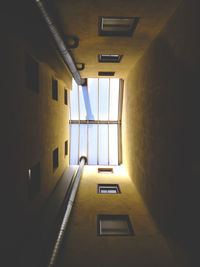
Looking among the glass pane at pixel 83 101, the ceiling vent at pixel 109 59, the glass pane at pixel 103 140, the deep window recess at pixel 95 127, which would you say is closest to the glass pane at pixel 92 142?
the deep window recess at pixel 95 127

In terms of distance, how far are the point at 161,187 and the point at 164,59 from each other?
16.6 ft

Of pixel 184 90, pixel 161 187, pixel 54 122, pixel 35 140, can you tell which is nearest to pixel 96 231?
pixel 161 187

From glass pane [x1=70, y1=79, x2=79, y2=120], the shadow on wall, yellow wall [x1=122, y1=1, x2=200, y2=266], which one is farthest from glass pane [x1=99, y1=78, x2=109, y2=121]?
yellow wall [x1=122, y1=1, x2=200, y2=266]

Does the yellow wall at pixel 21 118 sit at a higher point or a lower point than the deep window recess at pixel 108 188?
higher

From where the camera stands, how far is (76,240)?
6.70m

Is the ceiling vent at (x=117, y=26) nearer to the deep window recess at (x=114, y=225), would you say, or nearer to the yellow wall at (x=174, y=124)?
the yellow wall at (x=174, y=124)

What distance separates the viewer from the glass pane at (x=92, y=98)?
16180 mm

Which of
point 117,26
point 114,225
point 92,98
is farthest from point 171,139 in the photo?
point 92,98

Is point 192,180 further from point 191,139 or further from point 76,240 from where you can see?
point 76,240

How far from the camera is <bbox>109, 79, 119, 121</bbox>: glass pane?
16016 mm

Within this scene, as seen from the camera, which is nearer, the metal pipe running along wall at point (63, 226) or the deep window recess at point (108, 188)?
the metal pipe running along wall at point (63, 226)

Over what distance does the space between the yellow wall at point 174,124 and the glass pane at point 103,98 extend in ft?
27.0

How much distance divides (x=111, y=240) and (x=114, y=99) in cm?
1286

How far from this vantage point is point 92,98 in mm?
16812
